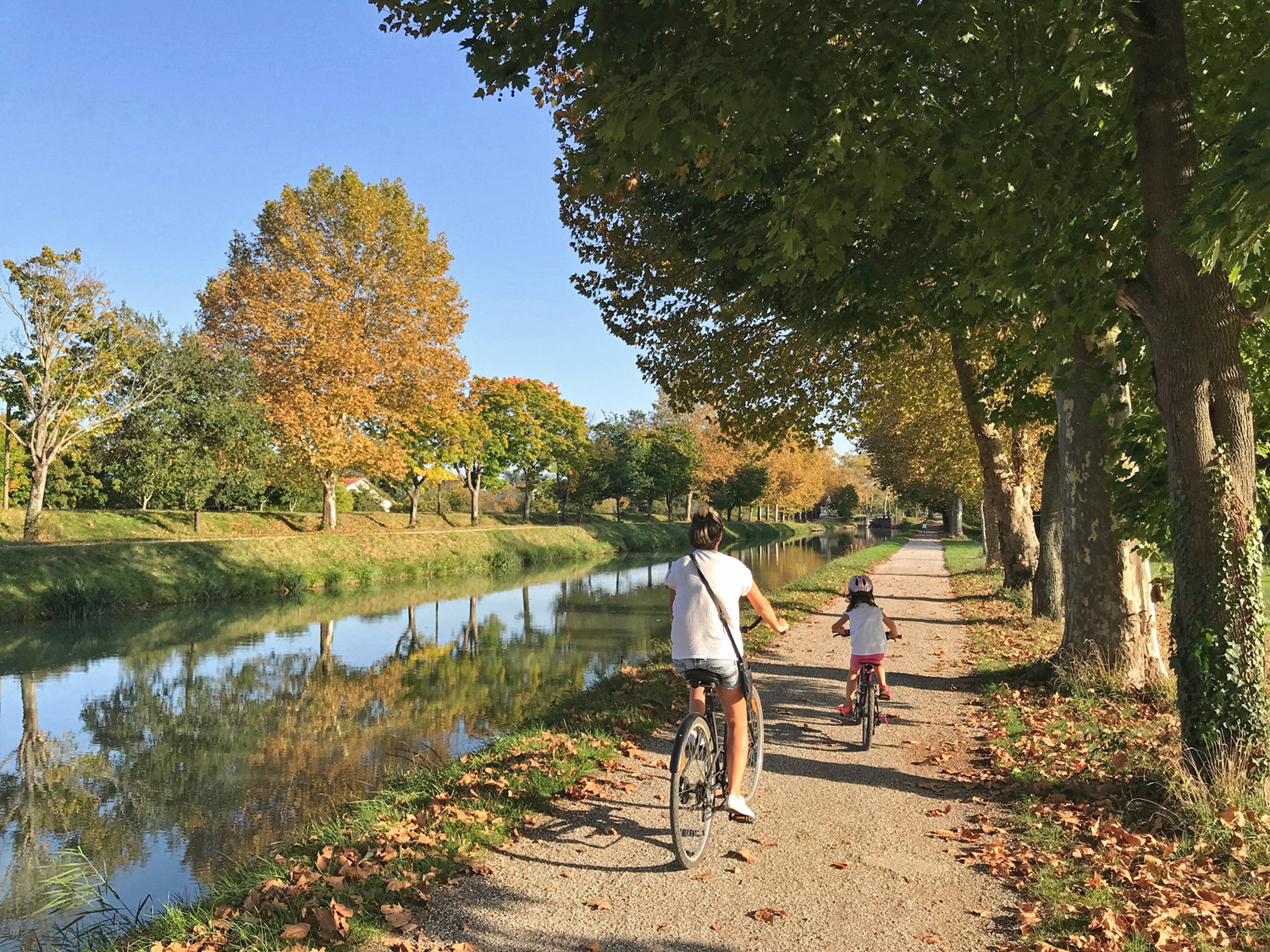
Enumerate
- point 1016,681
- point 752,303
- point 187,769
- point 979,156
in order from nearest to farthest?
point 979,156 → point 187,769 → point 1016,681 → point 752,303

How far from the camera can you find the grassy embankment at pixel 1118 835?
3.87m

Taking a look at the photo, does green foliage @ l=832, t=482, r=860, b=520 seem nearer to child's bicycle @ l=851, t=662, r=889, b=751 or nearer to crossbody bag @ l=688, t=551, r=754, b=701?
child's bicycle @ l=851, t=662, r=889, b=751

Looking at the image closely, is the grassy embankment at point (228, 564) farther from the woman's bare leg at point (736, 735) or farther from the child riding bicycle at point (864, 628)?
the woman's bare leg at point (736, 735)

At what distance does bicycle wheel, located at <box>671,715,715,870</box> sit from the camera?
4.44 m

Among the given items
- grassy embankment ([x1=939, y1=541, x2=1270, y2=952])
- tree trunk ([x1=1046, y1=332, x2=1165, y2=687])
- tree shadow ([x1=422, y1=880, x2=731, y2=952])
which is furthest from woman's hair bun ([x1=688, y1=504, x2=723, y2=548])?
tree trunk ([x1=1046, y1=332, x2=1165, y2=687])

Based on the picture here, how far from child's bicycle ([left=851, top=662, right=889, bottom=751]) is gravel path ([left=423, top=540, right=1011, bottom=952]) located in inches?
7.2

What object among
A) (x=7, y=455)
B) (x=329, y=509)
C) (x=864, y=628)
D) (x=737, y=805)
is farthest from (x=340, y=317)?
(x=737, y=805)

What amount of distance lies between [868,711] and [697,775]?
111 inches

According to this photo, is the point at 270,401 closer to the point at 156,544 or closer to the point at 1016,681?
the point at 156,544

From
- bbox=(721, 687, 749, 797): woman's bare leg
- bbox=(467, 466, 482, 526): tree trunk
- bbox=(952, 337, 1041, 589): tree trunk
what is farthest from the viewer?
bbox=(467, 466, 482, 526): tree trunk

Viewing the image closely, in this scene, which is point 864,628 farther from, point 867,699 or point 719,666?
point 719,666

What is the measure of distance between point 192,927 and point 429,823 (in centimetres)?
143

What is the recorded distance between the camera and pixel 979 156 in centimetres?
571

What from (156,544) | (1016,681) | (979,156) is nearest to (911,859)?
(979,156)
